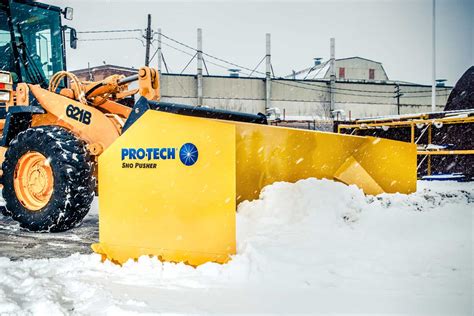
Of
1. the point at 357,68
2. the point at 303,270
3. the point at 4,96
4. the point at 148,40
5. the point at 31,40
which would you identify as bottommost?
the point at 303,270

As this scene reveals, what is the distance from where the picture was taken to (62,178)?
13.9 feet

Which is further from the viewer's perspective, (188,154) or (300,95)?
(300,95)

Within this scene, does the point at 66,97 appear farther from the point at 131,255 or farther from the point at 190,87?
the point at 190,87

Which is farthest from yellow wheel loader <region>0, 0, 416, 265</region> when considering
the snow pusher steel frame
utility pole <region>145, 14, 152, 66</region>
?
utility pole <region>145, 14, 152, 66</region>

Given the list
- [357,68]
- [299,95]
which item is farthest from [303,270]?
[357,68]

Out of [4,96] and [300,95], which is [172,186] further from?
[300,95]

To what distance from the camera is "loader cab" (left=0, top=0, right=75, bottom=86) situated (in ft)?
19.3

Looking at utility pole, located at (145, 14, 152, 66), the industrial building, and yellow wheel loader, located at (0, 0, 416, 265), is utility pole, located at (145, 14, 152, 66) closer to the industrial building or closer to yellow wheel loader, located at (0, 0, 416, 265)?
the industrial building

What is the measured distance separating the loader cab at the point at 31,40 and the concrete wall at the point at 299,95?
2108 cm

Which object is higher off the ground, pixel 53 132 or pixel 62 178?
pixel 53 132

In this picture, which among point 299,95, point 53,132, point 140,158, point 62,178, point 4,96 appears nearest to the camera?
point 140,158

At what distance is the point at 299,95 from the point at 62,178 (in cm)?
2727

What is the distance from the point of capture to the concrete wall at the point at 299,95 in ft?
93.0

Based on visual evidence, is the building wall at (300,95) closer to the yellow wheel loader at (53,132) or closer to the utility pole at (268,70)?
the utility pole at (268,70)
